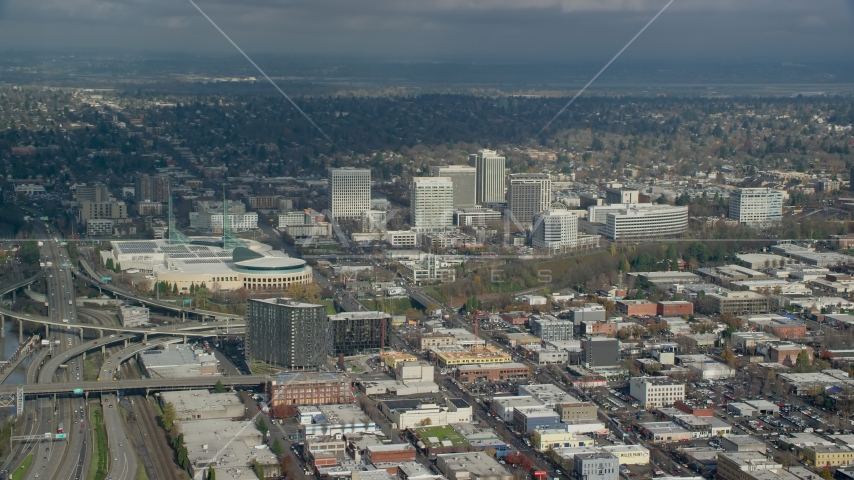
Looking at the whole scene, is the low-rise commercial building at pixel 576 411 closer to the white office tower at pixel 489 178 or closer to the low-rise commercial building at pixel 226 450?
the low-rise commercial building at pixel 226 450

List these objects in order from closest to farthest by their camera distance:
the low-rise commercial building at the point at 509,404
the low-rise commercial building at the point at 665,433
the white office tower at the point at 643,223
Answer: the low-rise commercial building at the point at 665,433
the low-rise commercial building at the point at 509,404
the white office tower at the point at 643,223

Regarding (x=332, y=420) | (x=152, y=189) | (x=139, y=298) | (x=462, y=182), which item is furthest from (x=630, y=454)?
(x=152, y=189)

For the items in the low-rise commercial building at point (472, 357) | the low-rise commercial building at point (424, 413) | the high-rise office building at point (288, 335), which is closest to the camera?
the low-rise commercial building at point (424, 413)

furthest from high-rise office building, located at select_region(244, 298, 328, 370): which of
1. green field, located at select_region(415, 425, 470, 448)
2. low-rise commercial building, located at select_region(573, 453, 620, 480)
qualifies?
low-rise commercial building, located at select_region(573, 453, 620, 480)

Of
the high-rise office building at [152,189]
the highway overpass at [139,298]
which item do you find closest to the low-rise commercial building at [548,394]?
the highway overpass at [139,298]

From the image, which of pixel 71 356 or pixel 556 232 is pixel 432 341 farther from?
pixel 556 232

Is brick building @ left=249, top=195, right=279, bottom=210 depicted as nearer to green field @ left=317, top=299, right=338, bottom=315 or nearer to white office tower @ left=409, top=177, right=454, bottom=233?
white office tower @ left=409, top=177, right=454, bottom=233
